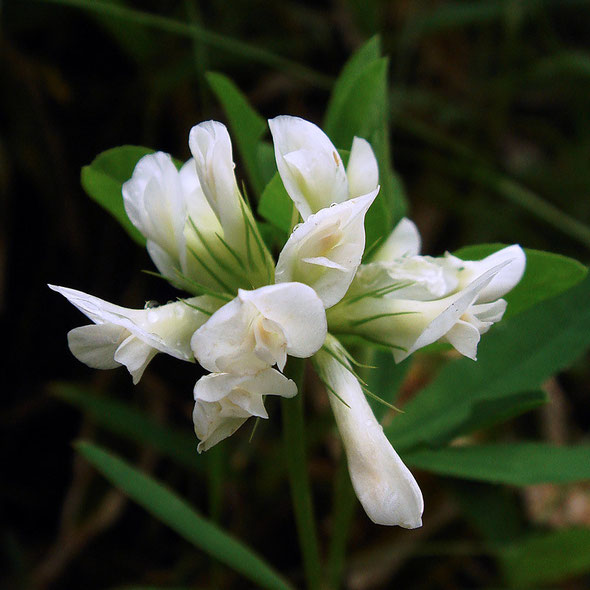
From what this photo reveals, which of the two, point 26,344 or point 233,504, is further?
point 26,344

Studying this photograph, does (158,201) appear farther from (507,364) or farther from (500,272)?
(507,364)

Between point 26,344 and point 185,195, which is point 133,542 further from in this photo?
point 185,195

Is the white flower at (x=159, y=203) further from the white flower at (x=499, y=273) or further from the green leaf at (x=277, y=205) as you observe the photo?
the white flower at (x=499, y=273)

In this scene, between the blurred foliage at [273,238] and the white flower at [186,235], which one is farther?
the blurred foliage at [273,238]

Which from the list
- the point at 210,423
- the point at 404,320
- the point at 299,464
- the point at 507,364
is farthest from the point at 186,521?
the point at 507,364

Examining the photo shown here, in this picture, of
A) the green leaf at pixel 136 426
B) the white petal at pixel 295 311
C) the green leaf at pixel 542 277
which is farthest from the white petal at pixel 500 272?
the green leaf at pixel 136 426

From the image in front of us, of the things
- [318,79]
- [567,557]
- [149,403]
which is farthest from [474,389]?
[318,79]
